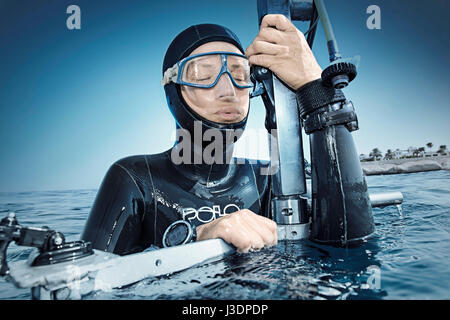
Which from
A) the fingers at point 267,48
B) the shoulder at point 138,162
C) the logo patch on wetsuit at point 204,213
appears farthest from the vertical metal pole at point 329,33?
the shoulder at point 138,162

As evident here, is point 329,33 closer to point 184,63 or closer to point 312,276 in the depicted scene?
point 184,63

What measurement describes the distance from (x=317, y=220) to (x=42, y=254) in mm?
1162

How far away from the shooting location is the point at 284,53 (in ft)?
4.79

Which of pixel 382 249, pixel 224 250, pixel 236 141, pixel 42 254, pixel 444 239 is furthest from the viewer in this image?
pixel 236 141

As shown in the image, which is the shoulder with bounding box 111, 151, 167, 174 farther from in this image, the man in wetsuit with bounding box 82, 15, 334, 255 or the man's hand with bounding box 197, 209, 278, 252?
the man's hand with bounding box 197, 209, 278, 252

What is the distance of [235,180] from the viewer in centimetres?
192

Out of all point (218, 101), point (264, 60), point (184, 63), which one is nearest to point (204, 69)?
point (184, 63)

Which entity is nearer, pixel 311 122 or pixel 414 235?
pixel 311 122

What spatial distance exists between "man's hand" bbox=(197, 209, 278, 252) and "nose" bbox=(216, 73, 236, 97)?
0.83 meters

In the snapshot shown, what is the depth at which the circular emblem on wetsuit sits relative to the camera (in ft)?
4.00

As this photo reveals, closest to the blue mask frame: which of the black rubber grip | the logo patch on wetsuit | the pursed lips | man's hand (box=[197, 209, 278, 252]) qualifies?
the pursed lips

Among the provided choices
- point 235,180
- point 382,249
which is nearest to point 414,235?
point 382,249

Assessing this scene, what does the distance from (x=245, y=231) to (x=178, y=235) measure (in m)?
0.33
